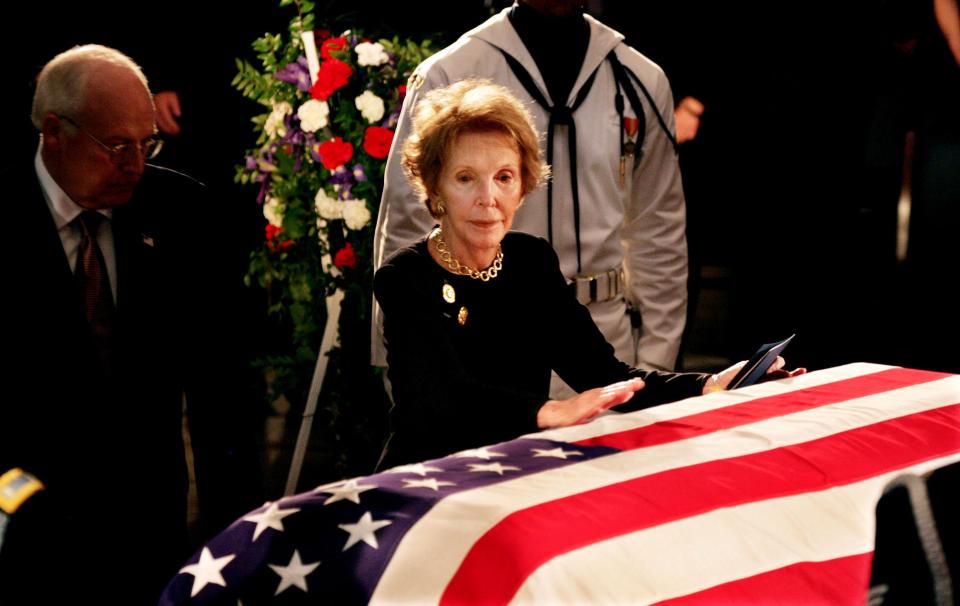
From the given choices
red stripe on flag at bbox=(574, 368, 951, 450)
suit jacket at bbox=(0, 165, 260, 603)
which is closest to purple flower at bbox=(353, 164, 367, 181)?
suit jacket at bbox=(0, 165, 260, 603)

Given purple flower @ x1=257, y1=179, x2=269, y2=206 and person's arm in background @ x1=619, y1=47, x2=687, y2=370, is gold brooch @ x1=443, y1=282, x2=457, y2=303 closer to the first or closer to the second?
person's arm in background @ x1=619, y1=47, x2=687, y2=370

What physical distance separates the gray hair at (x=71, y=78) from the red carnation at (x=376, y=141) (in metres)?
1.57

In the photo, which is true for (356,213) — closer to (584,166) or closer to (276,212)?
(276,212)

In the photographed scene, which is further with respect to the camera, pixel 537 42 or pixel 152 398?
pixel 537 42

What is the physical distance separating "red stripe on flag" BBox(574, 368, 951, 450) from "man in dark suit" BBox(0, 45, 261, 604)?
1.02 m

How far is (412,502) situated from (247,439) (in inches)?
43.6

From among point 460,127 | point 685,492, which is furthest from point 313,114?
point 685,492

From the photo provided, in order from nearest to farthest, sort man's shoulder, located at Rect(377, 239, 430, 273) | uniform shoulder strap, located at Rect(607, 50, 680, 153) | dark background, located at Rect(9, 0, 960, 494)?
man's shoulder, located at Rect(377, 239, 430, 273), uniform shoulder strap, located at Rect(607, 50, 680, 153), dark background, located at Rect(9, 0, 960, 494)

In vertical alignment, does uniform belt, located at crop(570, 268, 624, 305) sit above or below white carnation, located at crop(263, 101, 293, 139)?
below

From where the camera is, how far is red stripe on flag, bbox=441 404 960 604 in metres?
1.49

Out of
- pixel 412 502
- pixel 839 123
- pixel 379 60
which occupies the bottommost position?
pixel 412 502

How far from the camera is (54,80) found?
2570 millimetres

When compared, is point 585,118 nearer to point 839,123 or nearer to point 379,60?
point 379,60

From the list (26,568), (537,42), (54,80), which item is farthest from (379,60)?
(26,568)
